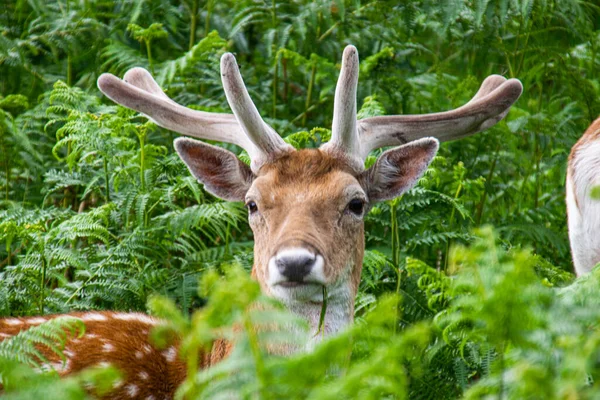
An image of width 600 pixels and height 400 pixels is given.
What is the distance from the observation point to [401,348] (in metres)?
2.48

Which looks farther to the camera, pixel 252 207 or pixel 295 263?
pixel 252 207

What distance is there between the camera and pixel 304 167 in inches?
195

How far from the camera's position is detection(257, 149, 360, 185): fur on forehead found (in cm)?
491

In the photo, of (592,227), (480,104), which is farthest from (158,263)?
(592,227)

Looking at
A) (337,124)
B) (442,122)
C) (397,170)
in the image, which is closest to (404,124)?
(442,122)

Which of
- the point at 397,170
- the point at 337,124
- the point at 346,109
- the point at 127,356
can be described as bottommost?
the point at 127,356

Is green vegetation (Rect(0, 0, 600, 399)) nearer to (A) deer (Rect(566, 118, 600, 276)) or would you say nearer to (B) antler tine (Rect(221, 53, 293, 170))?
(A) deer (Rect(566, 118, 600, 276))

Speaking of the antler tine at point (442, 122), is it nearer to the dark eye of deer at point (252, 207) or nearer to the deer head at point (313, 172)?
the deer head at point (313, 172)

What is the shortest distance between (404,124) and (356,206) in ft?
2.60

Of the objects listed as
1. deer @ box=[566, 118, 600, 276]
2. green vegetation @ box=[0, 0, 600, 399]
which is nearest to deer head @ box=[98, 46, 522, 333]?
green vegetation @ box=[0, 0, 600, 399]

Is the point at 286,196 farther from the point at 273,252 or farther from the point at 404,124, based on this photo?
the point at 404,124

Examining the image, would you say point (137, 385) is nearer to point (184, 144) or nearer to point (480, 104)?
point (184, 144)

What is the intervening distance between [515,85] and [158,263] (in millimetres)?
2415

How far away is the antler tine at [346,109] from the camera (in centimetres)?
489
